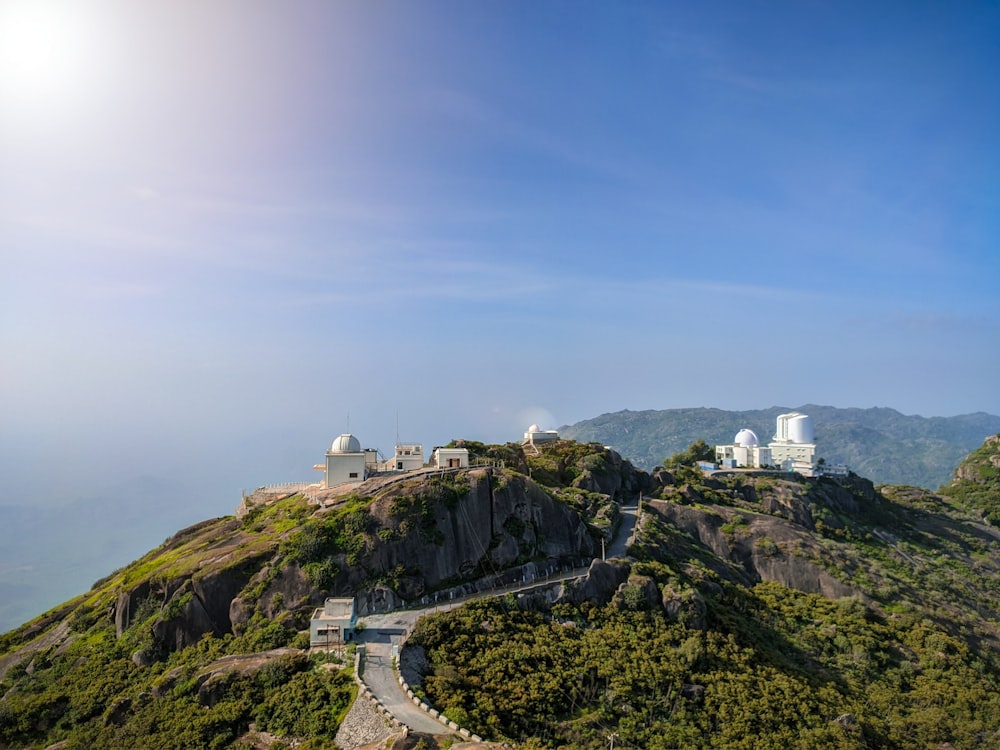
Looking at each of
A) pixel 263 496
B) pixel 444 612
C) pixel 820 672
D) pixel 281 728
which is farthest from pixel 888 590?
pixel 263 496

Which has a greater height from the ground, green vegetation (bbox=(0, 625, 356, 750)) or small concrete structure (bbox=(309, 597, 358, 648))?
small concrete structure (bbox=(309, 597, 358, 648))

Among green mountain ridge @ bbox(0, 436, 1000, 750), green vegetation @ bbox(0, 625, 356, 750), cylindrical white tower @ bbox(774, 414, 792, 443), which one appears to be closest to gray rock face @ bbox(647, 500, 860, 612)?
green mountain ridge @ bbox(0, 436, 1000, 750)

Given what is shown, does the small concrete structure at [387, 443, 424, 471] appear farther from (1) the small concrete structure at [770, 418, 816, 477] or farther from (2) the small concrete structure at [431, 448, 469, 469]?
(1) the small concrete structure at [770, 418, 816, 477]

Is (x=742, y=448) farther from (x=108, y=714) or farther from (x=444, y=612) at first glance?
(x=108, y=714)

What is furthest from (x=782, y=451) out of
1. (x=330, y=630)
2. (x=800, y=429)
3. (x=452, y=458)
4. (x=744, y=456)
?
(x=330, y=630)

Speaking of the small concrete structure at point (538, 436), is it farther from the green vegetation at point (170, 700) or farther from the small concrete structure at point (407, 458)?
the green vegetation at point (170, 700)

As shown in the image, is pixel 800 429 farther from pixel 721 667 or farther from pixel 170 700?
pixel 170 700

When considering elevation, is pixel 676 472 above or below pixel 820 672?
above
